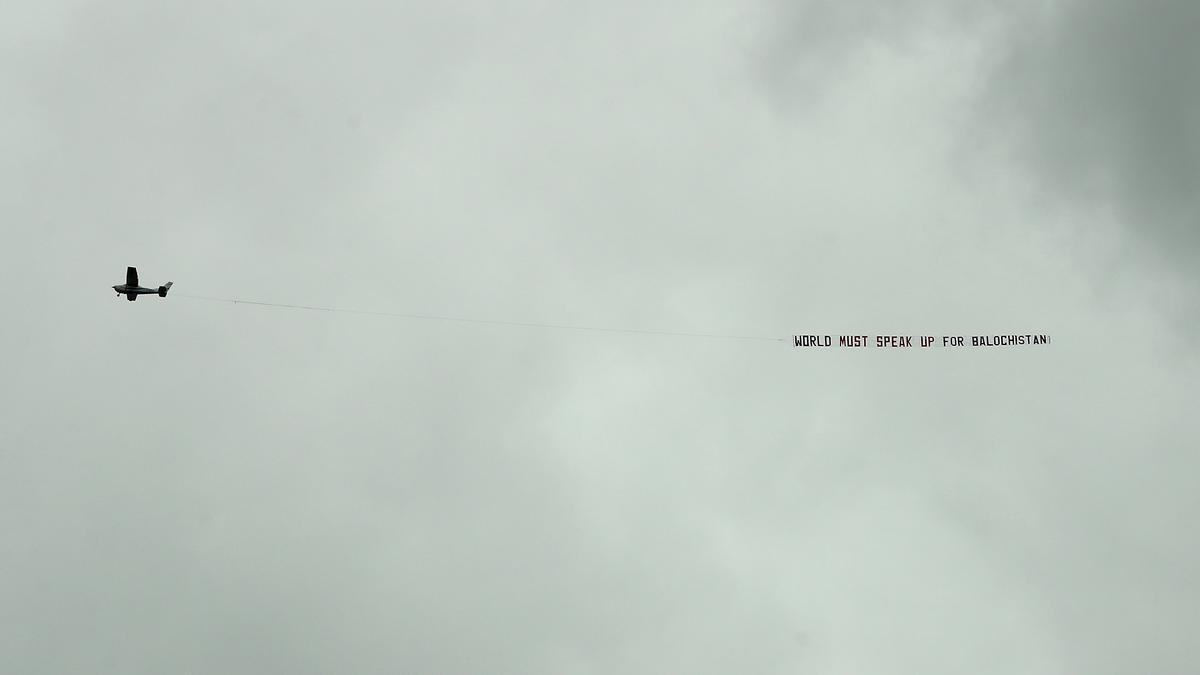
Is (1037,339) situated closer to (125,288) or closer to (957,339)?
(957,339)

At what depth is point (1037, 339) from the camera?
199375mm

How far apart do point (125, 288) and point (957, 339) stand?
114 metres

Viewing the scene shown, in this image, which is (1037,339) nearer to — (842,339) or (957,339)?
(957,339)

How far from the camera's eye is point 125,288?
188000 millimetres

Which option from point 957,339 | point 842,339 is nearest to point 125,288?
point 842,339

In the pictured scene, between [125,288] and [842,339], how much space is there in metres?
98.2

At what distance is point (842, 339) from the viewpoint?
652 ft

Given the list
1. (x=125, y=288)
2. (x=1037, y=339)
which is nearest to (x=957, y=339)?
(x=1037, y=339)

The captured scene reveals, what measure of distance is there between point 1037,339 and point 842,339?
90.9 feet

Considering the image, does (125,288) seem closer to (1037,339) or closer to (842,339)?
(842,339)

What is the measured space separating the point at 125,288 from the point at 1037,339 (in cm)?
12575

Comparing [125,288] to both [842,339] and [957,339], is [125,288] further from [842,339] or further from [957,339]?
[957,339]

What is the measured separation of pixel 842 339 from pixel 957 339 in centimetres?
1604
